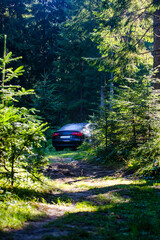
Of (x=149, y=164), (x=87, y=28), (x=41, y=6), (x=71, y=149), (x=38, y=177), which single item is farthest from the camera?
(x=41, y=6)

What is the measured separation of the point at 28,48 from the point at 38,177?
80.1ft

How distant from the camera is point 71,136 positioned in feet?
40.5

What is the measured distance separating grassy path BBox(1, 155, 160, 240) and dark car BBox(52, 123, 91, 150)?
6677mm

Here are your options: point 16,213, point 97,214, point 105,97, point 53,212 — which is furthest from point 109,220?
point 105,97

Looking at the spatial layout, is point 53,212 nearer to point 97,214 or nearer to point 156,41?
point 97,214

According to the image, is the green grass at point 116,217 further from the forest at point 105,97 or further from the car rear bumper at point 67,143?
the car rear bumper at point 67,143

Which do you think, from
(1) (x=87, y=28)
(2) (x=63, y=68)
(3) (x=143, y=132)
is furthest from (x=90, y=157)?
(2) (x=63, y=68)

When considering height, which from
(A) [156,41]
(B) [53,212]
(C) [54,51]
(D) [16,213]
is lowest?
(B) [53,212]

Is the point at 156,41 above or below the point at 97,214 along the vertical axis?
above

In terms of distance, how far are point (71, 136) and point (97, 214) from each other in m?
9.05

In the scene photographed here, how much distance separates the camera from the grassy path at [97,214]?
101 inches

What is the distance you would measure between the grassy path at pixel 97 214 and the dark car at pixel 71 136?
6.68m

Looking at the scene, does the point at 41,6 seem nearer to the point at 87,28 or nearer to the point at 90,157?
the point at 87,28

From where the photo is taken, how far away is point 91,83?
27.8 m
